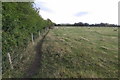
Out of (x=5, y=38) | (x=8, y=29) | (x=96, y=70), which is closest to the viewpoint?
(x=5, y=38)

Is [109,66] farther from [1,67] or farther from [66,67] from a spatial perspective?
[1,67]

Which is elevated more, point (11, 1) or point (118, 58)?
point (11, 1)

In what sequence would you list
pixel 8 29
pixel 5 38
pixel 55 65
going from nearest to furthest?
pixel 5 38, pixel 8 29, pixel 55 65

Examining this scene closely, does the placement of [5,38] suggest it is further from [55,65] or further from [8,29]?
[55,65]

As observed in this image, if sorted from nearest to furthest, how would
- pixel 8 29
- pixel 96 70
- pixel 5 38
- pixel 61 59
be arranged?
pixel 5 38
pixel 8 29
pixel 96 70
pixel 61 59

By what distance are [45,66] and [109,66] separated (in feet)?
14.5

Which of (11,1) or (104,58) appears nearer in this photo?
(11,1)

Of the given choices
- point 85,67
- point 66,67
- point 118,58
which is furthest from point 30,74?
point 118,58

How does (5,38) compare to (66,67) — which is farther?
(66,67)

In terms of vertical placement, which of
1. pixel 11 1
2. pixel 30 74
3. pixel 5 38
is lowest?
pixel 30 74

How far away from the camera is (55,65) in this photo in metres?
13.1

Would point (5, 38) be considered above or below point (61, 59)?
above

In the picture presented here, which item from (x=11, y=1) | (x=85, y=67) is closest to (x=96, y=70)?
(x=85, y=67)

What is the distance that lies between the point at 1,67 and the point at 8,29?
7.42 feet
